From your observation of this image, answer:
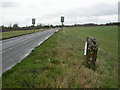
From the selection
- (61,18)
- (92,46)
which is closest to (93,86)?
(92,46)

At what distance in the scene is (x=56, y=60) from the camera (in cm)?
813

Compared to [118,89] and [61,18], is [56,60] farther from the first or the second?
[61,18]

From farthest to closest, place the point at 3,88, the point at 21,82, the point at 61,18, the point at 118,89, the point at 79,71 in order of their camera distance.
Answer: the point at 61,18 < the point at 79,71 < the point at 118,89 < the point at 21,82 < the point at 3,88

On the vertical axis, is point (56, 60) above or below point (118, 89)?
above

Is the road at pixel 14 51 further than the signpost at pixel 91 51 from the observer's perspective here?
Yes

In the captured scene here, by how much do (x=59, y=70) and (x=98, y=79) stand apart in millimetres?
1410

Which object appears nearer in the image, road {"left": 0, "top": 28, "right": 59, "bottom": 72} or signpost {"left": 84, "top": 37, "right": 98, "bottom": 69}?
signpost {"left": 84, "top": 37, "right": 98, "bottom": 69}

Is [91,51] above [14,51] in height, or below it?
above

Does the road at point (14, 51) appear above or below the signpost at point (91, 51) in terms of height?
below

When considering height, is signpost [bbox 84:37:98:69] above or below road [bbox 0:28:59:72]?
above

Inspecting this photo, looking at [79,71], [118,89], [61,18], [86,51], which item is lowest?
[118,89]

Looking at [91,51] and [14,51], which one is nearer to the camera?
[91,51]

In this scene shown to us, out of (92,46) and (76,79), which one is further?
(92,46)

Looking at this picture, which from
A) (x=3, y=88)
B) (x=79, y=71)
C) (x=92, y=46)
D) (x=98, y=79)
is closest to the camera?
(x=3, y=88)
